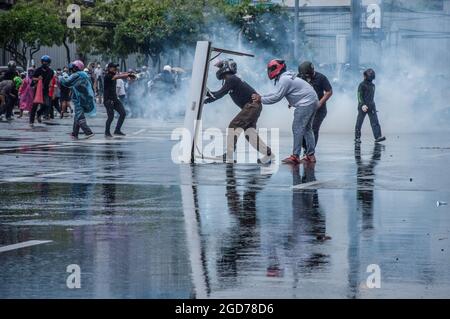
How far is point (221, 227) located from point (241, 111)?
8.51 meters

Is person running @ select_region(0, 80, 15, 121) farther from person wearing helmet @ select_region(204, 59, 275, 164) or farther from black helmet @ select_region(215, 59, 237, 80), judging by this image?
person wearing helmet @ select_region(204, 59, 275, 164)

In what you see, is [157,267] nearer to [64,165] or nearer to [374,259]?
[374,259]

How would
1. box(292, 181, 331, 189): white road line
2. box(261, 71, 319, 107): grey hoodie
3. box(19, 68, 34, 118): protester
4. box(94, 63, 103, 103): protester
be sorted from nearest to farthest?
box(292, 181, 331, 189): white road line
box(261, 71, 319, 107): grey hoodie
box(19, 68, 34, 118): protester
box(94, 63, 103, 103): protester

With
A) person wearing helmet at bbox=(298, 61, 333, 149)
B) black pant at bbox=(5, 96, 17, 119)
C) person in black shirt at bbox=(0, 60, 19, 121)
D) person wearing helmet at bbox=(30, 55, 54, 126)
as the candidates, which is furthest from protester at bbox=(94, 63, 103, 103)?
person wearing helmet at bbox=(298, 61, 333, 149)

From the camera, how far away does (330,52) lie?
52.5m

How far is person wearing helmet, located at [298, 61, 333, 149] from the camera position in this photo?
20.6 metres

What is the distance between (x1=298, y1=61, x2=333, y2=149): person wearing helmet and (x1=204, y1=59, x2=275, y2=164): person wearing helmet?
3.82ft

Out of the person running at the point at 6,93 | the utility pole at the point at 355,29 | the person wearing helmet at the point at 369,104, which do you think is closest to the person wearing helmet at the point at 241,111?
the person wearing helmet at the point at 369,104

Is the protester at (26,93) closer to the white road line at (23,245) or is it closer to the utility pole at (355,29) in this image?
the utility pole at (355,29)

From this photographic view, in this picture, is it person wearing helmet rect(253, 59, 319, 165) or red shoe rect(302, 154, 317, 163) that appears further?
red shoe rect(302, 154, 317, 163)

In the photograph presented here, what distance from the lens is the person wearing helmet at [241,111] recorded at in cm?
1950

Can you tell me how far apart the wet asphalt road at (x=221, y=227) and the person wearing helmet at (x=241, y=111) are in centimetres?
94

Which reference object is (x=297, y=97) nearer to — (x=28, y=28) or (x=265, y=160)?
(x=265, y=160)

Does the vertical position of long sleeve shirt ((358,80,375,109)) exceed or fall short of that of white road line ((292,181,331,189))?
it exceeds it
